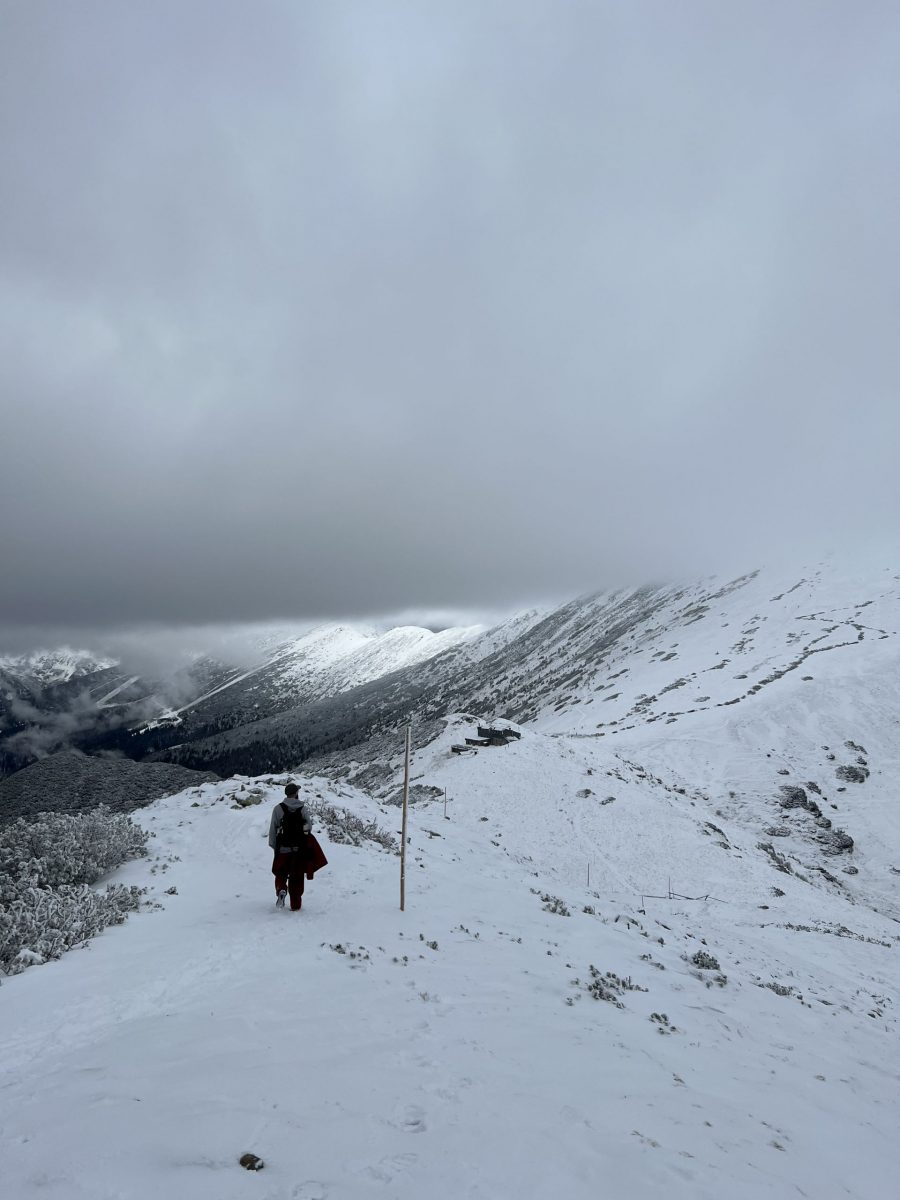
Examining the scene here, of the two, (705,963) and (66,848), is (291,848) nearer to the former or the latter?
(66,848)

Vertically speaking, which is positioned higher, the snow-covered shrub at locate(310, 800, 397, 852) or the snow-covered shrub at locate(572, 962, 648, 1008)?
the snow-covered shrub at locate(310, 800, 397, 852)


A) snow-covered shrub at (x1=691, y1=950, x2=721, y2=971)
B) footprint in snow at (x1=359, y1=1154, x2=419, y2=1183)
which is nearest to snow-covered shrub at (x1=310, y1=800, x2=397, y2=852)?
snow-covered shrub at (x1=691, y1=950, x2=721, y2=971)

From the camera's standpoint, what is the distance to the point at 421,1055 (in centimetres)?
596

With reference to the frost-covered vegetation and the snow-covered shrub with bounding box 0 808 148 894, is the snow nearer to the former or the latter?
the frost-covered vegetation

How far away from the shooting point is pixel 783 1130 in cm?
558

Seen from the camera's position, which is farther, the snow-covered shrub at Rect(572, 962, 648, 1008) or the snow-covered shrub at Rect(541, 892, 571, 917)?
the snow-covered shrub at Rect(541, 892, 571, 917)

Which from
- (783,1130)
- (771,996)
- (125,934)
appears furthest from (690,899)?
(125,934)

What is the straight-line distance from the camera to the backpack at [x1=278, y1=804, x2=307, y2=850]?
10.8 meters

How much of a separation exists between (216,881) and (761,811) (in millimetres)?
32173

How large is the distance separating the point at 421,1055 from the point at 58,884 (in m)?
8.73

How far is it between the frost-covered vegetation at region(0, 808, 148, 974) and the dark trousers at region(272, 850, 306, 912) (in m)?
2.43

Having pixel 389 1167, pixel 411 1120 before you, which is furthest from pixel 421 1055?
pixel 389 1167

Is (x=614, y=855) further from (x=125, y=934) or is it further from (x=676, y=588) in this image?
(x=676, y=588)

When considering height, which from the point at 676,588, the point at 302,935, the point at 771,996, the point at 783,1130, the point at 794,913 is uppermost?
the point at 676,588
